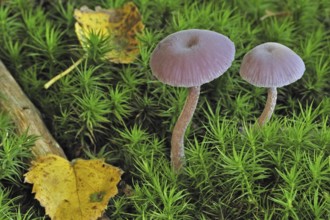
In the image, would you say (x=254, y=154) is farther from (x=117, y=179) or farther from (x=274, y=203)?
(x=117, y=179)

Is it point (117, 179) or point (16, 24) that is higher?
point (16, 24)

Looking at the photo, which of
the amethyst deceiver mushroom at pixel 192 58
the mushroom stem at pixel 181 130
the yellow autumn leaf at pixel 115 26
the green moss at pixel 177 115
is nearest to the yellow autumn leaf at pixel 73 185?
the green moss at pixel 177 115

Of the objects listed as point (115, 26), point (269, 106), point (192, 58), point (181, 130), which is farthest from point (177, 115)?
point (115, 26)

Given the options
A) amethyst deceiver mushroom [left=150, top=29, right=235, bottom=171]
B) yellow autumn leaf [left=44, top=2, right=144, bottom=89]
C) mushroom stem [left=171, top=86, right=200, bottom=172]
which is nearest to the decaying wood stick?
yellow autumn leaf [left=44, top=2, right=144, bottom=89]

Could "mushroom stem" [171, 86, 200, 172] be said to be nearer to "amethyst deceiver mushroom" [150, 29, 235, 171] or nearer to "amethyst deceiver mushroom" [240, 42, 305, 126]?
"amethyst deceiver mushroom" [150, 29, 235, 171]

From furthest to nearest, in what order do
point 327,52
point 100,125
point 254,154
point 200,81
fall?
point 327,52 < point 100,125 < point 254,154 < point 200,81

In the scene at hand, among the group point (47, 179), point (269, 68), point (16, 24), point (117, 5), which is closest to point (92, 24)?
point (117, 5)
